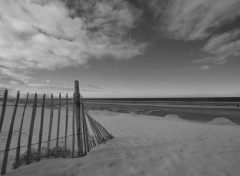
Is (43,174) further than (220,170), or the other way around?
(220,170)

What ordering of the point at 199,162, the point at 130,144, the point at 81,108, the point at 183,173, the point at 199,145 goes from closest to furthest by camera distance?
the point at 183,173, the point at 199,162, the point at 81,108, the point at 199,145, the point at 130,144

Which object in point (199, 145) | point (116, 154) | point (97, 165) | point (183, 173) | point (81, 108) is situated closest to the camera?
point (183, 173)

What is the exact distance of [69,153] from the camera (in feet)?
16.2

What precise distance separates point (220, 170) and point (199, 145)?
2.03 metres

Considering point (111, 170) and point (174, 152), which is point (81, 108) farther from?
point (174, 152)

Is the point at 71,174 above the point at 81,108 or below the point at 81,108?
below

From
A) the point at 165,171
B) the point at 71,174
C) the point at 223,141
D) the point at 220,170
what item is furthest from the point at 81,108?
the point at 223,141

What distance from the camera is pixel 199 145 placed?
573cm

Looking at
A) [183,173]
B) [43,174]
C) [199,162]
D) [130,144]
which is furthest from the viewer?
[130,144]

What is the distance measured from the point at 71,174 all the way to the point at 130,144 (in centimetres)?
319

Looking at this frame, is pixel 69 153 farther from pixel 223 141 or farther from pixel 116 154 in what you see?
pixel 223 141

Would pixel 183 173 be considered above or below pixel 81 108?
below

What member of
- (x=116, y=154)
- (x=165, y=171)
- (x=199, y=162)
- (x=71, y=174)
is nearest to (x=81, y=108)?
(x=116, y=154)

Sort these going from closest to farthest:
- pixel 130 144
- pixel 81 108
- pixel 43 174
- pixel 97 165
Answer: pixel 43 174 → pixel 97 165 → pixel 81 108 → pixel 130 144
